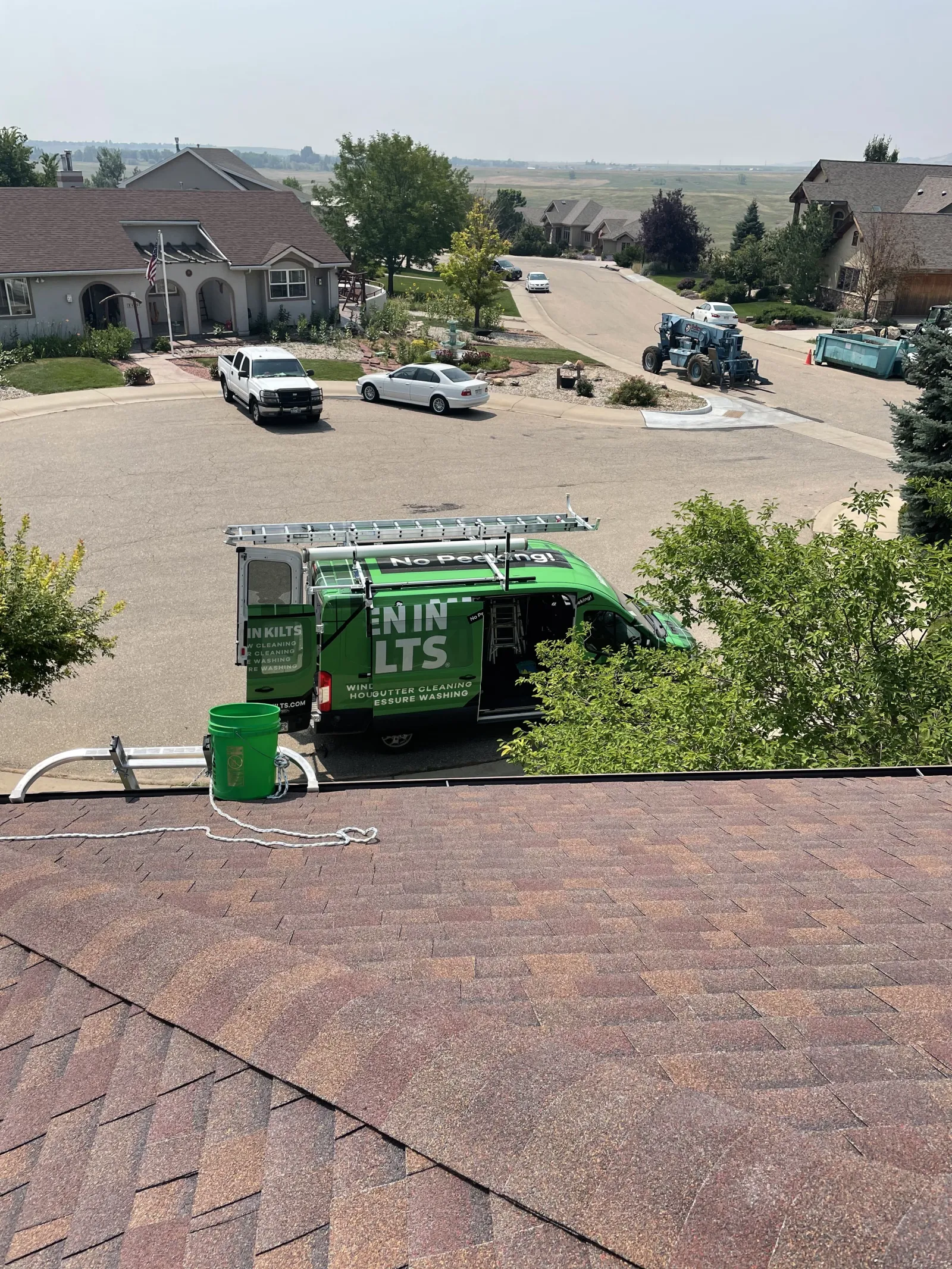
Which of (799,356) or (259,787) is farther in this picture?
(799,356)

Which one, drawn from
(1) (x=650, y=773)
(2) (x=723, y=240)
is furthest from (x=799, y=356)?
(2) (x=723, y=240)

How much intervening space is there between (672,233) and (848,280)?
2211 cm

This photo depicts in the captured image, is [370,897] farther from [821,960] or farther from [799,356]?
[799,356]

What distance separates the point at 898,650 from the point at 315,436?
859 inches

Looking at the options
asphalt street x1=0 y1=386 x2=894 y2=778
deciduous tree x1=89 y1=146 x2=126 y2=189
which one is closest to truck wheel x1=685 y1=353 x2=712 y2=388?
asphalt street x1=0 y1=386 x2=894 y2=778

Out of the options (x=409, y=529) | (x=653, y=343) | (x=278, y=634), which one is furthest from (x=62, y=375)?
(x=653, y=343)

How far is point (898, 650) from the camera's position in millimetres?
8438

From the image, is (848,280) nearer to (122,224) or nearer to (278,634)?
(122,224)

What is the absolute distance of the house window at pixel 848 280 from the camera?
54938 mm

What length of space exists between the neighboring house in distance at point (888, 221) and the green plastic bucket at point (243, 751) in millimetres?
53261

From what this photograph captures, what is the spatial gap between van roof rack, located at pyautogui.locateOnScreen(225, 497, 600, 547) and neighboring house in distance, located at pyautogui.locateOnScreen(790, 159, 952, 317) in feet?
153

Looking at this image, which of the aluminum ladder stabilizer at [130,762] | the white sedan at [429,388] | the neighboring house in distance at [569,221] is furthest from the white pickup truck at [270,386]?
the neighboring house in distance at [569,221]

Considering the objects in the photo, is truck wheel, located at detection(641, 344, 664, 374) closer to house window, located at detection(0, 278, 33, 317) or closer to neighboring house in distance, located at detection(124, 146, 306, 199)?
house window, located at detection(0, 278, 33, 317)

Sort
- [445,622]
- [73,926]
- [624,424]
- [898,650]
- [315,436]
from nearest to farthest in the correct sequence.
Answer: [73,926]
[898,650]
[445,622]
[315,436]
[624,424]
